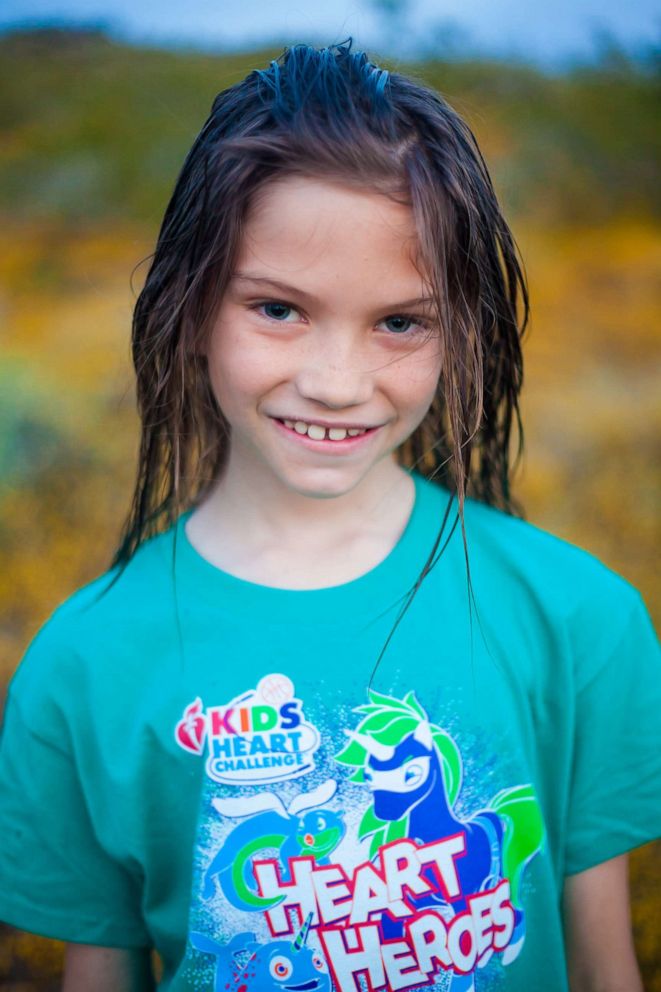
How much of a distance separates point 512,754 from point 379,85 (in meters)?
0.80

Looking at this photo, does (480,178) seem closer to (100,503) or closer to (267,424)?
(267,424)

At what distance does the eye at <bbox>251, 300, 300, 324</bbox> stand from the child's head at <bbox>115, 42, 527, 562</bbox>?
50 mm

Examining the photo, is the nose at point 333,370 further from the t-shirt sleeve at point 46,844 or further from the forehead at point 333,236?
the t-shirt sleeve at point 46,844

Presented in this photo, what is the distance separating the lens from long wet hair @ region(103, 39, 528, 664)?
101 centimetres

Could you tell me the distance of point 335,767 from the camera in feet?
3.66

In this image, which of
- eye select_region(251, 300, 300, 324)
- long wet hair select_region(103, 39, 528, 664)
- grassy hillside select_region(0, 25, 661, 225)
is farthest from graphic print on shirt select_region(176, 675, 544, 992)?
grassy hillside select_region(0, 25, 661, 225)

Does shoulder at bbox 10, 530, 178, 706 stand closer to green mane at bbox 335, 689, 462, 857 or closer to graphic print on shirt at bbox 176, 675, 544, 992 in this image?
graphic print on shirt at bbox 176, 675, 544, 992

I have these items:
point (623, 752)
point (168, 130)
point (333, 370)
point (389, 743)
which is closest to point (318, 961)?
point (389, 743)

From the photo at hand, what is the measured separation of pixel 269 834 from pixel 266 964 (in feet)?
0.53

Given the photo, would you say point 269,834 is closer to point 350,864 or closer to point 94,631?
point 350,864

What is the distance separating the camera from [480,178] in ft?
3.66

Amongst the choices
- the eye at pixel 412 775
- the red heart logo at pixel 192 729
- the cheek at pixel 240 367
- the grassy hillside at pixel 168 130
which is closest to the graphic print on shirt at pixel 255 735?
the red heart logo at pixel 192 729

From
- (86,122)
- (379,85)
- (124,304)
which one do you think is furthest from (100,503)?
(379,85)

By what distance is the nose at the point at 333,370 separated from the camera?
1.02 metres
